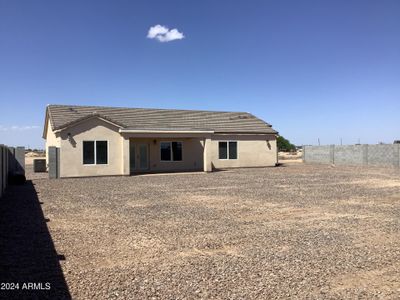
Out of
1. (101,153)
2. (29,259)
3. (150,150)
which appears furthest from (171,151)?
(29,259)

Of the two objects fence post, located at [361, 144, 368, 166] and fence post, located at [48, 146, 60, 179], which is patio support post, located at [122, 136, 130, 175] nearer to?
fence post, located at [48, 146, 60, 179]

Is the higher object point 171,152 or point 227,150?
point 227,150

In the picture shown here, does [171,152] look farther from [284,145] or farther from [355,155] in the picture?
[284,145]

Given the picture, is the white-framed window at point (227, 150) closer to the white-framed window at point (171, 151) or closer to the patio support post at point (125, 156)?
the white-framed window at point (171, 151)

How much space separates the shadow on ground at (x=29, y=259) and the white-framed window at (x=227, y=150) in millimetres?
21539

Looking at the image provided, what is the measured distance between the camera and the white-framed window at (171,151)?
29.8 m

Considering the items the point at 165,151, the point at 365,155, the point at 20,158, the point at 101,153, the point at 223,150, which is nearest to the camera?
the point at 101,153

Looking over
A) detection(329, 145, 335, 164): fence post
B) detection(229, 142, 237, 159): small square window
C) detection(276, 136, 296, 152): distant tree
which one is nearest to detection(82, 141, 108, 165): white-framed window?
detection(229, 142, 237, 159): small square window

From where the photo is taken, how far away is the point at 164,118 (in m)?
31.3

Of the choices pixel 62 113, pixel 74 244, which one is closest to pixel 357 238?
pixel 74 244

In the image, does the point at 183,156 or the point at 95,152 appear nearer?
the point at 95,152

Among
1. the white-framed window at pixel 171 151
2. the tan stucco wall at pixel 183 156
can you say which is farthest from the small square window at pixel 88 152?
the white-framed window at pixel 171 151

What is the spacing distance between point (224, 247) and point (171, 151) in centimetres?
2274

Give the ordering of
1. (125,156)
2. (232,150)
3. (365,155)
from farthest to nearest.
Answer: (365,155) < (232,150) < (125,156)
